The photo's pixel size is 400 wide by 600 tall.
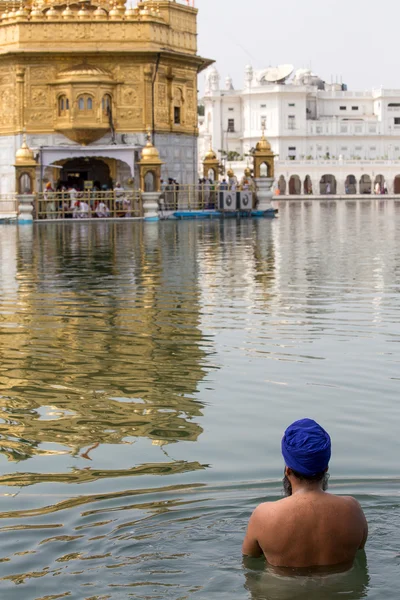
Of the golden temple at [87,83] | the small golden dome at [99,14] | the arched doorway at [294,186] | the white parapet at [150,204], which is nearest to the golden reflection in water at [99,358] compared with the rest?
the white parapet at [150,204]

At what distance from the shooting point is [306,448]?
458cm

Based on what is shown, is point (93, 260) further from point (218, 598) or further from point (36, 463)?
point (218, 598)

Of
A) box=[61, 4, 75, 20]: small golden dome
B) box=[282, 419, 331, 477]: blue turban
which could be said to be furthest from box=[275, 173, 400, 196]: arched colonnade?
box=[282, 419, 331, 477]: blue turban

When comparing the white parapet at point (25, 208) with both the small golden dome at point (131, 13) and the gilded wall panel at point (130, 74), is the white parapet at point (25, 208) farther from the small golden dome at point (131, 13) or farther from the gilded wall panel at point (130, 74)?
the small golden dome at point (131, 13)

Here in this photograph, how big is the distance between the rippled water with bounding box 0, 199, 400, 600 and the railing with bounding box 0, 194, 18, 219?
92.6 ft

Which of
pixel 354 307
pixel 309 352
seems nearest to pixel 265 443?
pixel 309 352

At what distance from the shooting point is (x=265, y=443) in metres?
7.24

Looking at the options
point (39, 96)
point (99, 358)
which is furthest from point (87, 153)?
point (99, 358)

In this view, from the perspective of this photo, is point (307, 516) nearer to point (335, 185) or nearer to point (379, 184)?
point (335, 185)

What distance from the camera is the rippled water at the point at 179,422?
5008 millimetres

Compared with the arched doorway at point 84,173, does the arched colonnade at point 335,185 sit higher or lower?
lower

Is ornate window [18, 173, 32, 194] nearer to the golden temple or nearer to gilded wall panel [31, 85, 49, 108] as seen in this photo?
the golden temple

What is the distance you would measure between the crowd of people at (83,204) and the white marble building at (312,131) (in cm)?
6332

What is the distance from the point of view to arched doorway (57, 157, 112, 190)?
48375 millimetres
